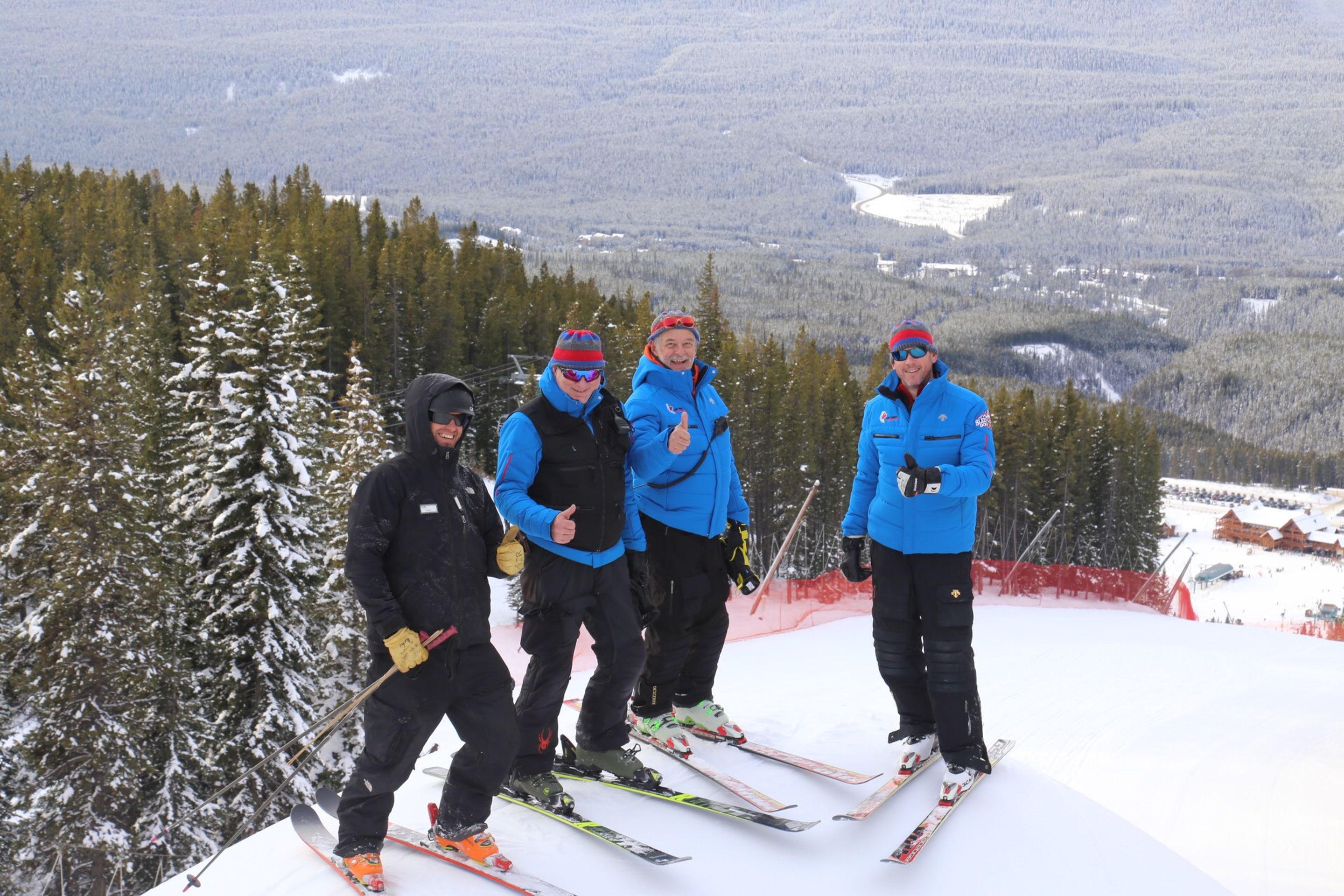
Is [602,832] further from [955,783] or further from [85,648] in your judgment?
[85,648]

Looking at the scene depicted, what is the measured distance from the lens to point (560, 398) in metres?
4.47

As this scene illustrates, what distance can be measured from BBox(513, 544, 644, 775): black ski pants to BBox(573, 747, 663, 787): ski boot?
0.22 m

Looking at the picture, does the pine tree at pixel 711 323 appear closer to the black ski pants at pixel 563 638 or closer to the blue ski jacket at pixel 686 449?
the blue ski jacket at pixel 686 449

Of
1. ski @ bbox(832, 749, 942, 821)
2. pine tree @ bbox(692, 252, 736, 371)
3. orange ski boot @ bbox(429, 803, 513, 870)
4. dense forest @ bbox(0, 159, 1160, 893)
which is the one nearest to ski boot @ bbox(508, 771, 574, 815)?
orange ski boot @ bbox(429, 803, 513, 870)

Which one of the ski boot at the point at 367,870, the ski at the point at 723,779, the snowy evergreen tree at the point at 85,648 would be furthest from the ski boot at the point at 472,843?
the snowy evergreen tree at the point at 85,648

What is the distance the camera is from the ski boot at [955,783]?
194 inches

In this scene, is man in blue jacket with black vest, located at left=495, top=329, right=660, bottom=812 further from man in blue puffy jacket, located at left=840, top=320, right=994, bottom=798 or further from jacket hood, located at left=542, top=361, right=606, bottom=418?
man in blue puffy jacket, located at left=840, top=320, right=994, bottom=798

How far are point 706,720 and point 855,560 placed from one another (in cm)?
123

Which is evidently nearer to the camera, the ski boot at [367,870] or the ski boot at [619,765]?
the ski boot at [367,870]

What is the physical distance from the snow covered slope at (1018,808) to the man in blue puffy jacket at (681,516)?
45 cm

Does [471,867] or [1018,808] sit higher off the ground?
[471,867]

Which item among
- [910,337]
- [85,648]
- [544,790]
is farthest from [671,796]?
[85,648]

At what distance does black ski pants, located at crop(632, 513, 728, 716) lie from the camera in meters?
5.13

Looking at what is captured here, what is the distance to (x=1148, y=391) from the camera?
19888cm
